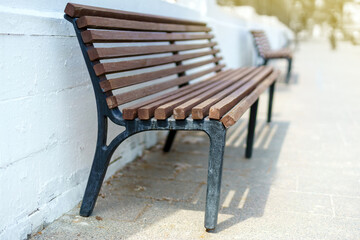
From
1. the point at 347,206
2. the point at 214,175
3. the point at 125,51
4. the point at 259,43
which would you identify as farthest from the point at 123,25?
the point at 259,43

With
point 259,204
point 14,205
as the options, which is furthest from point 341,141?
point 14,205

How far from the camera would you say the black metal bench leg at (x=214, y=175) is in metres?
2.17

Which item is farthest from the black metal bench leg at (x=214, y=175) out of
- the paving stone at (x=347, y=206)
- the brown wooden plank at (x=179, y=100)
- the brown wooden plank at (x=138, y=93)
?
the paving stone at (x=347, y=206)

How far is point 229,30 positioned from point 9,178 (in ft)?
18.7

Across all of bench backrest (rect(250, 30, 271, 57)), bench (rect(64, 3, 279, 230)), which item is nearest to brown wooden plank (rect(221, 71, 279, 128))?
bench (rect(64, 3, 279, 230))

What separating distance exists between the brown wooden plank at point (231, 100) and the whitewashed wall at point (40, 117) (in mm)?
829

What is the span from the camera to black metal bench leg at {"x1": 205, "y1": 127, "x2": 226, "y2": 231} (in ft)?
7.11

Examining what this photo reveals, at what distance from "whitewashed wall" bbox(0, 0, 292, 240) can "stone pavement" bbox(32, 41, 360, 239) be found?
0.18 metres

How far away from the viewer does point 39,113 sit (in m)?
2.21

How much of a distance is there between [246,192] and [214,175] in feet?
2.47

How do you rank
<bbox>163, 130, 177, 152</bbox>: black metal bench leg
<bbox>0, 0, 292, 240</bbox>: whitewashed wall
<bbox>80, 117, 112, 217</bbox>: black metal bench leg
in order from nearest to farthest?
<bbox>0, 0, 292, 240</bbox>: whitewashed wall
<bbox>80, 117, 112, 217</bbox>: black metal bench leg
<bbox>163, 130, 177, 152</bbox>: black metal bench leg

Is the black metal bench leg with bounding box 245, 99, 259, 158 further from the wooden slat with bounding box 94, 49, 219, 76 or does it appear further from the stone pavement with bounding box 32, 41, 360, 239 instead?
the wooden slat with bounding box 94, 49, 219, 76

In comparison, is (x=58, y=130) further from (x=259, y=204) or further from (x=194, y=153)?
(x=194, y=153)

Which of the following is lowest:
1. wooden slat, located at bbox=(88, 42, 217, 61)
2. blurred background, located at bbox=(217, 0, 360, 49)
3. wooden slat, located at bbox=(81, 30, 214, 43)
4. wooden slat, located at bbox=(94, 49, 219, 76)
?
blurred background, located at bbox=(217, 0, 360, 49)
